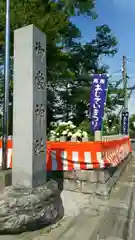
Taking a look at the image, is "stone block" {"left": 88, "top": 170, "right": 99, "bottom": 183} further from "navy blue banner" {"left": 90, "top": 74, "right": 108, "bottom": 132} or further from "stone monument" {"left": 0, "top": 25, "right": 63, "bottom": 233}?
"navy blue banner" {"left": 90, "top": 74, "right": 108, "bottom": 132}

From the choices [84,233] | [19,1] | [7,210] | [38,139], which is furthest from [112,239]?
[19,1]

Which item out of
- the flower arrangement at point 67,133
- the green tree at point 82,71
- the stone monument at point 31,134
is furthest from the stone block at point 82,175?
the green tree at point 82,71

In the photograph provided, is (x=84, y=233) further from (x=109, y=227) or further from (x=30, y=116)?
(x=30, y=116)

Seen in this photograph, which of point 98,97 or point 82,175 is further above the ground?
point 98,97

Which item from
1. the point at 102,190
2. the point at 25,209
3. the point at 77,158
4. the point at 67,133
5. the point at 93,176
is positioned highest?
the point at 67,133

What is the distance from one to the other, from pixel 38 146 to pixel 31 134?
1.09ft

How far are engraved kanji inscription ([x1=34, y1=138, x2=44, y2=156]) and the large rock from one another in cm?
63

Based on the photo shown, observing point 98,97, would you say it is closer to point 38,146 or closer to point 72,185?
point 72,185

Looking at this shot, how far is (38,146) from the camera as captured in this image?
551cm

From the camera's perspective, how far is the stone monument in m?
4.98

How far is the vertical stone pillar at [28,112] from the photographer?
5309mm

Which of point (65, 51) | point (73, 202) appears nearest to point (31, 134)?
point (73, 202)

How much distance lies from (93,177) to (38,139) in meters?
2.78

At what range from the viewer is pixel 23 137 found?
5.34 m
